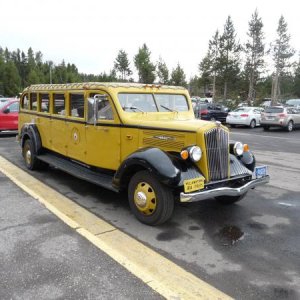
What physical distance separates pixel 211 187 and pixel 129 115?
5.98ft

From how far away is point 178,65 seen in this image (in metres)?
60.9

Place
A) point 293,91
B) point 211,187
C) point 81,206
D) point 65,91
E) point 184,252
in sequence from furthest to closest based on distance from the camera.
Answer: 1. point 293,91
2. point 65,91
3. point 81,206
4. point 211,187
5. point 184,252

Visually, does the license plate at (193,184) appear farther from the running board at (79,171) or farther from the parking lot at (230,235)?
the running board at (79,171)

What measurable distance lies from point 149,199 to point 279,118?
18.2 metres

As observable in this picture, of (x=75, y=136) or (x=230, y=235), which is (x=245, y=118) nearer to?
(x=75, y=136)

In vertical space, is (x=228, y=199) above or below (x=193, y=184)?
below

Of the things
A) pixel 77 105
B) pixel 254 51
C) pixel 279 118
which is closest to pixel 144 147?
pixel 77 105

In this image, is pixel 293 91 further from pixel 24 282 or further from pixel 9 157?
pixel 24 282

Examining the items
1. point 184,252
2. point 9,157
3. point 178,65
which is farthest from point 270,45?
point 184,252

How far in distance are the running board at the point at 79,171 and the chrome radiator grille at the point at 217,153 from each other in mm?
1482

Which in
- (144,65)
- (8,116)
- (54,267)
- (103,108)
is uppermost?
(144,65)

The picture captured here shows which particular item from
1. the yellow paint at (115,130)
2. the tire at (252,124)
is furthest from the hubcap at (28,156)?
the tire at (252,124)

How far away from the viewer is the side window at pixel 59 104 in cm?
725

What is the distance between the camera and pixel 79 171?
6.58 metres
